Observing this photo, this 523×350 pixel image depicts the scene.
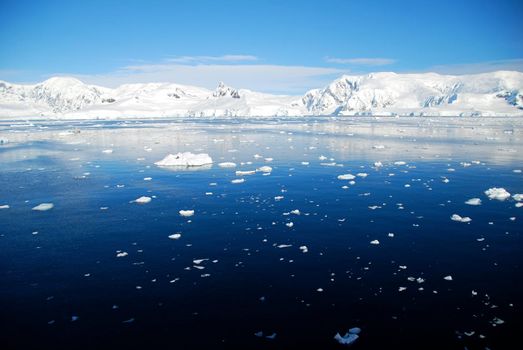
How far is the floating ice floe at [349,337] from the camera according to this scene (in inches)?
307

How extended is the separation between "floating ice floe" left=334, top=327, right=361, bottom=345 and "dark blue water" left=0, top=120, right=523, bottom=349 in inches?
5.2

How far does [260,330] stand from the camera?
8.22m

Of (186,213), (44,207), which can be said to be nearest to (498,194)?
(186,213)

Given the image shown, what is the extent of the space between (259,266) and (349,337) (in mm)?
3811

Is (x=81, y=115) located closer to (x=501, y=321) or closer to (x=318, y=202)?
(x=318, y=202)

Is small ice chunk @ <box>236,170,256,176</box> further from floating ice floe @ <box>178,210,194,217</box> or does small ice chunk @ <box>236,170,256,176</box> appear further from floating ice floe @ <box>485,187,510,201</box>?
floating ice floe @ <box>485,187,510,201</box>

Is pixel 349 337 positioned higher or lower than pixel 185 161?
lower

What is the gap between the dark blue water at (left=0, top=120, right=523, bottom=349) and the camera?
27.0ft

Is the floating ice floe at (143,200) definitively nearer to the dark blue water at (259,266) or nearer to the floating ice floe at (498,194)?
the dark blue water at (259,266)

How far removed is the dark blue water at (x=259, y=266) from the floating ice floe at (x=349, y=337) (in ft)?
0.43

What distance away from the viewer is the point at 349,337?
791 centimetres

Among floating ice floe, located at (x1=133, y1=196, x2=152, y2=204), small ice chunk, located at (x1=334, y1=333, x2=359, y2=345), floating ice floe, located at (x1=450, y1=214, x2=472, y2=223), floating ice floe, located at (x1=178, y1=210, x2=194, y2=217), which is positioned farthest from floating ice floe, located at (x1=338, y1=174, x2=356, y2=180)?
small ice chunk, located at (x1=334, y1=333, x2=359, y2=345)

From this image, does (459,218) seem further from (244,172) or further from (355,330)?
(244,172)

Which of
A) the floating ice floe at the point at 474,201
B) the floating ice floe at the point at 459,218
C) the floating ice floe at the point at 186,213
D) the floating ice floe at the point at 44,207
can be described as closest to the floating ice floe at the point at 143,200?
the floating ice floe at the point at 186,213
